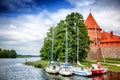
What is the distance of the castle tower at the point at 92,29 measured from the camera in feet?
120

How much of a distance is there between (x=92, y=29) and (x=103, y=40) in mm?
2760

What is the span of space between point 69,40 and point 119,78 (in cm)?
1058

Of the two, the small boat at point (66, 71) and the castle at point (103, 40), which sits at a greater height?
the castle at point (103, 40)

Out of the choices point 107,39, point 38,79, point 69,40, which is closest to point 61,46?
point 69,40

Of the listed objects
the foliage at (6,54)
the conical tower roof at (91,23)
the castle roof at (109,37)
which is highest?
the conical tower roof at (91,23)

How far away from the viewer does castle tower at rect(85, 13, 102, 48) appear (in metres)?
36.7

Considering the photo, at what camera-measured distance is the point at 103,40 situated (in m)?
36.8

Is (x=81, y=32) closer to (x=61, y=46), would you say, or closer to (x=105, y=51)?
(x=61, y=46)

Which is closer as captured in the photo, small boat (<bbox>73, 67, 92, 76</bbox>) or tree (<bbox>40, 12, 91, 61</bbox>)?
small boat (<bbox>73, 67, 92, 76</bbox>)

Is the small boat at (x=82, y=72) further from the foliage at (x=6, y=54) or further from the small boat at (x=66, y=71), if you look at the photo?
the foliage at (x=6, y=54)

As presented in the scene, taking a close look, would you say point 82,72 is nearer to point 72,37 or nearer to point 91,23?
point 72,37

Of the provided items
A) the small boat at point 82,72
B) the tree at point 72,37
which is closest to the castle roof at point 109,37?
the tree at point 72,37

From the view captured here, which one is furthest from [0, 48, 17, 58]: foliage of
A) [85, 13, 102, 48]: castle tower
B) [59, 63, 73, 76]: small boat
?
[59, 63, 73, 76]: small boat

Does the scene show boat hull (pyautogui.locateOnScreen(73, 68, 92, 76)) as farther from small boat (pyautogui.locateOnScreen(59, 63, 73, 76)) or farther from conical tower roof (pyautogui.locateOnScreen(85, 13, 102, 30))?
conical tower roof (pyautogui.locateOnScreen(85, 13, 102, 30))
